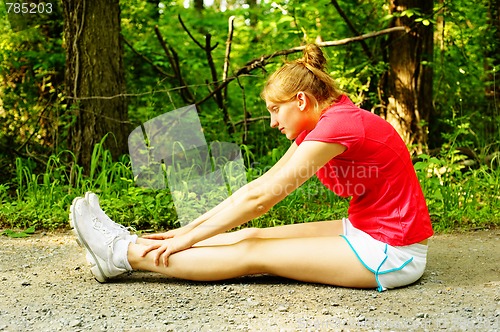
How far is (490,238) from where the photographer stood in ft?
13.1

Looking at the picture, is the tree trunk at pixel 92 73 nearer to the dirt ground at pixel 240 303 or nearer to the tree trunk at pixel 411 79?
the dirt ground at pixel 240 303

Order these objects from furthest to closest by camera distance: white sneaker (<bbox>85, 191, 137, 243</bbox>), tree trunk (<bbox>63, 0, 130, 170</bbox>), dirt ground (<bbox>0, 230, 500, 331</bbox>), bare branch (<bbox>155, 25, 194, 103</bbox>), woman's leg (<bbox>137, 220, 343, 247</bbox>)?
bare branch (<bbox>155, 25, 194, 103</bbox>), tree trunk (<bbox>63, 0, 130, 170</bbox>), woman's leg (<bbox>137, 220, 343, 247</bbox>), white sneaker (<bbox>85, 191, 137, 243</bbox>), dirt ground (<bbox>0, 230, 500, 331</bbox>)

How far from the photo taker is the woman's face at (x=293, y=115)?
9.44ft

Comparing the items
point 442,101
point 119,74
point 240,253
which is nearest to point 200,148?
point 119,74

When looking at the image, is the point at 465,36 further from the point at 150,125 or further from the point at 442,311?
the point at 442,311

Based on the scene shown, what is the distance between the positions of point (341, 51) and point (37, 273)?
410 centimetres

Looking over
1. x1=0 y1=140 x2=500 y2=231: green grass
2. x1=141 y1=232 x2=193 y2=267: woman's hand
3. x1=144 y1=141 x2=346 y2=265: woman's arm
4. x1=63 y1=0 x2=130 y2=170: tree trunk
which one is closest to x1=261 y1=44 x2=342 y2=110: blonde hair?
x1=144 y1=141 x2=346 y2=265: woman's arm

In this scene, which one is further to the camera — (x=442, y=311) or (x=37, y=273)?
(x=37, y=273)

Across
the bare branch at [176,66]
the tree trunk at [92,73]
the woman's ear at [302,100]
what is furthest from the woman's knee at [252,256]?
the bare branch at [176,66]

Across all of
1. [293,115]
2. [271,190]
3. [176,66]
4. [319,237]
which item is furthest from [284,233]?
[176,66]

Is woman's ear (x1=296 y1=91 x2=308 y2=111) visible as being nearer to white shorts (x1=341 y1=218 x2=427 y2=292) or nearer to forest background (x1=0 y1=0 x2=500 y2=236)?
white shorts (x1=341 y1=218 x2=427 y2=292)

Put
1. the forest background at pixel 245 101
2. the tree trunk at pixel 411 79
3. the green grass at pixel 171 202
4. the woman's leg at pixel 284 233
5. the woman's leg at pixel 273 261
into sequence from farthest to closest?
the tree trunk at pixel 411 79 → the forest background at pixel 245 101 → the green grass at pixel 171 202 → the woman's leg at pixel 284 233 → the woman's leg at pixel 273 261

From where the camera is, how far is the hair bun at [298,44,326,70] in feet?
9.57

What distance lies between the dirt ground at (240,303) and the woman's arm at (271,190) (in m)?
0.29
